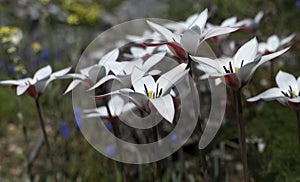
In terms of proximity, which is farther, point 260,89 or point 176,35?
point 260,89

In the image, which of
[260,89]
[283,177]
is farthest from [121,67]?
[260,89]

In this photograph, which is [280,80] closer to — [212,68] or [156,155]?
[212,68]

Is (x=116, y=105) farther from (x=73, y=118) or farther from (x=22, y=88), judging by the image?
(x=73, y=118)

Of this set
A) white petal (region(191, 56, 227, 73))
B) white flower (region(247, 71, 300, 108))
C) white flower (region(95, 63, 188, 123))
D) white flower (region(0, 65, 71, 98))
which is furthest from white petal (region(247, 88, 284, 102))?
white flower (region(0, 65, 71, 98))

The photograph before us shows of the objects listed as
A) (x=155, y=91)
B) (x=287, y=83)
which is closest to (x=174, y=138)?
(x=287, y=83)

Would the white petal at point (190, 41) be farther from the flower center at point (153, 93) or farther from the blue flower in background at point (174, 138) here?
the blue flower in background at point (174, 138)

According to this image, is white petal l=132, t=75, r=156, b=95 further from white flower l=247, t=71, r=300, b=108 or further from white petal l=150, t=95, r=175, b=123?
white flower l=247, t=71, r=300, b=108

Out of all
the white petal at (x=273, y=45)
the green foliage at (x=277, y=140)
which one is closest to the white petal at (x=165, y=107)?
the green foliage at (x=277, y=140)
